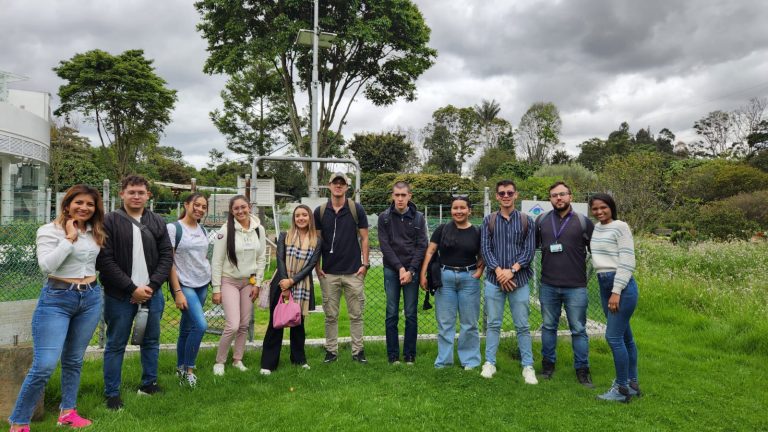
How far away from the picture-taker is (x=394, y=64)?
16.5 m

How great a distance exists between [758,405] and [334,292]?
12.2 feet

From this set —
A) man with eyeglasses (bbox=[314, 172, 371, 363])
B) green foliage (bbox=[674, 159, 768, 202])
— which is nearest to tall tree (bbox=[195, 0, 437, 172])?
man with eyeglasses (bbox=[314, 172, 371, 363])

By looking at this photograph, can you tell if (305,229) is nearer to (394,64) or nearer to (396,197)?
(396,197)

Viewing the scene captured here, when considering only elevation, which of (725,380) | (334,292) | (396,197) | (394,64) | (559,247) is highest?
(394,64)

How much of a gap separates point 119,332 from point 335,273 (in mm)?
1858

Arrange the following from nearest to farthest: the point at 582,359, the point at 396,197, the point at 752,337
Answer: the point at 582,359 → the point at 396,197 → the point at 752,337

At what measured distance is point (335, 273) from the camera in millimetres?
4395

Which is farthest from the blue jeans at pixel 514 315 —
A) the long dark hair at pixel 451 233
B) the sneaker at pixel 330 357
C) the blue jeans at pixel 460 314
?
the sneaker at pixel 330 357

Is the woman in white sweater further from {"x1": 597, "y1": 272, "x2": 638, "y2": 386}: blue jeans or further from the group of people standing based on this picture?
{"x1": 597, "y1": 272, "x2": 638, "y2": 386}: blue jeans

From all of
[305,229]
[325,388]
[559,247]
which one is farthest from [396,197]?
[325,388]

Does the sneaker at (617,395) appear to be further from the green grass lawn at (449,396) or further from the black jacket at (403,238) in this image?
the black jacket at (403,238)

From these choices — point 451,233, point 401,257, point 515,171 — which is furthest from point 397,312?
point 515,171

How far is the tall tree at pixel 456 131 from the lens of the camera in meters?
44.9

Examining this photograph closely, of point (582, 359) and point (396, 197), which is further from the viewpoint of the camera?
point (396, 197)
